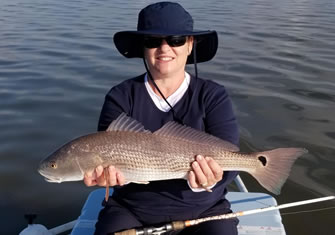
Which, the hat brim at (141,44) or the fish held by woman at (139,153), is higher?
the hat brim at (141,44)

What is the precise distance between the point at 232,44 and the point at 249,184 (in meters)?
8.71

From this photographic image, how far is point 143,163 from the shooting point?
296cm

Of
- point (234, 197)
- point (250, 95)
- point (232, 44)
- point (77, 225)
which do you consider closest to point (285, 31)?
point (232, 44)

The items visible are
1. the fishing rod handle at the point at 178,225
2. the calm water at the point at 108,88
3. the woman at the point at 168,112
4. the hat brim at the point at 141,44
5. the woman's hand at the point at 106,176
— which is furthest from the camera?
the calm water at the point at 108,88

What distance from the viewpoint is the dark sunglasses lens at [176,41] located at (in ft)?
10.8

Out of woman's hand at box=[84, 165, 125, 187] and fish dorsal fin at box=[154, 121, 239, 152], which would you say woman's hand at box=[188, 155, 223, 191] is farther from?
woman's hand at box=[84, 165, 125, 187]

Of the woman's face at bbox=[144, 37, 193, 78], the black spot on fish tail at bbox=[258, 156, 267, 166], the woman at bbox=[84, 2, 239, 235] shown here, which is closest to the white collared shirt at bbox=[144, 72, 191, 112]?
the woman at bbox=[84, 2, 239, 235]

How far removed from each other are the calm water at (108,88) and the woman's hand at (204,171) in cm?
234

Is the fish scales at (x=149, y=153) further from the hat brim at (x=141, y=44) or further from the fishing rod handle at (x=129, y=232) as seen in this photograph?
the hat brim at (x=141, y=44)

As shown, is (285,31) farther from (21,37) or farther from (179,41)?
(179,41)

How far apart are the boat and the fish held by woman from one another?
0.89 m

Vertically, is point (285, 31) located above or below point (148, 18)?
below

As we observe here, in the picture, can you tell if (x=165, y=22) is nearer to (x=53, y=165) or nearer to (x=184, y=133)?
(x=184, y=133)

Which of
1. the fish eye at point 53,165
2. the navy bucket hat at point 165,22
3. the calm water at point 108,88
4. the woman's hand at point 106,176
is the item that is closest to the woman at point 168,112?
the navy bucket hat at point 165,22
